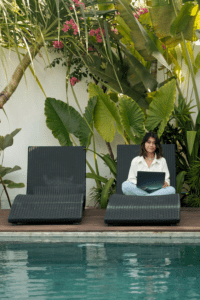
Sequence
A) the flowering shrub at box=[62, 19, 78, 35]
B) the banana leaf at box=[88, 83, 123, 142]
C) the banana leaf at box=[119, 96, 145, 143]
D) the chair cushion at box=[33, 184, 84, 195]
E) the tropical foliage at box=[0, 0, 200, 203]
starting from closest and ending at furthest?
the chair cushion at box=[33, 184, 84, 195]
the flowering shrub at box=[62, 19, 78, 35]
the tropical foliage at box=[0, 0, 200, 203]
the banana leaf at box=[119, 96, 145, 143]
the banana leaf at box=[88, 83, 123, 142]

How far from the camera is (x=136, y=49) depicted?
594 cm

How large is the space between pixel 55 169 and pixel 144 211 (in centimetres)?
166

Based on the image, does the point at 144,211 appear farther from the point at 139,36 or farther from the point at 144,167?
the point at 139,36

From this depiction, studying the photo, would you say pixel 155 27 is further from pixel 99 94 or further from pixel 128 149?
pixel 128 149

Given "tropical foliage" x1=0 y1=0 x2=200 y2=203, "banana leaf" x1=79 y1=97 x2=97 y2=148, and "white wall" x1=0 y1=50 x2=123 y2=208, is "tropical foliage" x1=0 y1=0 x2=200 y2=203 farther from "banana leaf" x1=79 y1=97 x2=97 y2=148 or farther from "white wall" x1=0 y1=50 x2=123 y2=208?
"white wall" x1=0 y1=50 x2=123 y2=208

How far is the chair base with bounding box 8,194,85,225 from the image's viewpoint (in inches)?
165

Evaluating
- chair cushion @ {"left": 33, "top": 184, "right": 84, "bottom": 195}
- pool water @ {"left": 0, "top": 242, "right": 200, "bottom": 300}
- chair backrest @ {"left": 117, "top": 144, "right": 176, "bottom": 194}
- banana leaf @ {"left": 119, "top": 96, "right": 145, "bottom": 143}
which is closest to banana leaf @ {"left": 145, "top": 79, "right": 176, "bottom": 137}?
banana leaf @ {"left": 119, "top": 96, "right": 145, "bottom": 143}

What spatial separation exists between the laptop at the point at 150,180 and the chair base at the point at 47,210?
0.70 m

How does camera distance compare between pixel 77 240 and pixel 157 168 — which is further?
pixel 157 168

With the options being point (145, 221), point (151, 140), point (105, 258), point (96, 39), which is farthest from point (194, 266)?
point (96, 39)

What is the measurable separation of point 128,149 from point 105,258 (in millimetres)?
2355

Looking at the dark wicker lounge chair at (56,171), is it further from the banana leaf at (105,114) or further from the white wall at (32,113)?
the white wall at (32,113)

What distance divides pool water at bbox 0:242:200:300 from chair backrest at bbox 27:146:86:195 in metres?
1.69

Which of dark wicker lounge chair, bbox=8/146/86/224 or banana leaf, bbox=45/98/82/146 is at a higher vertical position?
banana leaf, bbox=45/98/82/146
